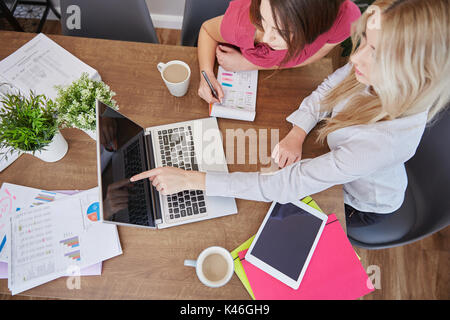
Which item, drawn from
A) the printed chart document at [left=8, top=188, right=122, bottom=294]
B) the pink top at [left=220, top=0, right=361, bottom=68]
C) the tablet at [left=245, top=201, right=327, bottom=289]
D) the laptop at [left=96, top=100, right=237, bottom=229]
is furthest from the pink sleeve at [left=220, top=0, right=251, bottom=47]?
the printed chart document at [left=8, top=188, right=122, bottom=294]

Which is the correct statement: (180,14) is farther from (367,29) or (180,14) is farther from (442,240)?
(442,240)

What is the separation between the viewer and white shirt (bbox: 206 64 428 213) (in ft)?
2.52

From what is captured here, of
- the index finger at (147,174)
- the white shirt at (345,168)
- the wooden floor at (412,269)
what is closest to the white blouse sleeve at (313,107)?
the white shirt at (345,168)

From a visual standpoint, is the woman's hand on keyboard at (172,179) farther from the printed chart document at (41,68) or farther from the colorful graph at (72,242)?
the printed chart document at (41,68)

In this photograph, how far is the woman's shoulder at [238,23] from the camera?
1.00 meters

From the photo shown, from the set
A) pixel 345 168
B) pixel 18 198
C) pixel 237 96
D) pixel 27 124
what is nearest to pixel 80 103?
pixel 27 124

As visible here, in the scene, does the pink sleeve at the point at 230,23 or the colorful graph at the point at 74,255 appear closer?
the colorful graph at the point at 74,255

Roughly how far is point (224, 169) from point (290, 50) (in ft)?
1.41

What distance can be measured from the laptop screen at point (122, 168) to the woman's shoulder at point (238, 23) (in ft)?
1.56

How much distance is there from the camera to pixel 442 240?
5.40 ft

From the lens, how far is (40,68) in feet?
3.28

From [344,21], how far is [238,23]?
0.37 meters

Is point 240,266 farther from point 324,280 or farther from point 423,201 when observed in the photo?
point 423,201
